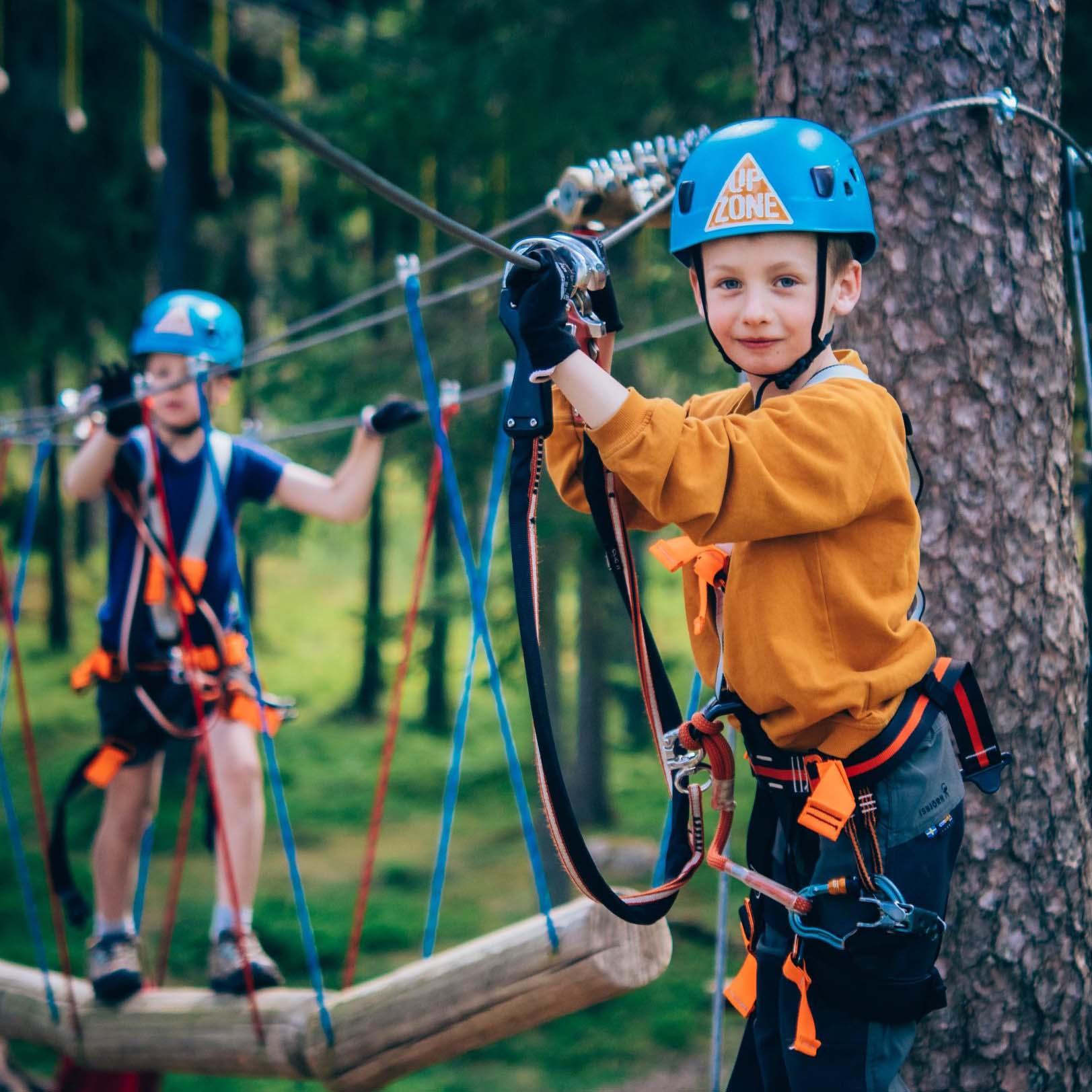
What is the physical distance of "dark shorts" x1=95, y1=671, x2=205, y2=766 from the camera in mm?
3445

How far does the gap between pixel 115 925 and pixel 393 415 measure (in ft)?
5.20

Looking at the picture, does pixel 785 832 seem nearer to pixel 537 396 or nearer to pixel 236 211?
pixel 537 396

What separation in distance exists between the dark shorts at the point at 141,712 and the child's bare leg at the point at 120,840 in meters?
0.05

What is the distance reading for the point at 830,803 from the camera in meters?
1.85

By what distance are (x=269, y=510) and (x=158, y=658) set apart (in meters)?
5.70

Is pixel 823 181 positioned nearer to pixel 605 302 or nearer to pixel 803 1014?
pixel 605 302

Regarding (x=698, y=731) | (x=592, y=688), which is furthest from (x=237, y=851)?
(x=592, y=688)

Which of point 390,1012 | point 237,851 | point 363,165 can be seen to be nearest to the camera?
point 363,165

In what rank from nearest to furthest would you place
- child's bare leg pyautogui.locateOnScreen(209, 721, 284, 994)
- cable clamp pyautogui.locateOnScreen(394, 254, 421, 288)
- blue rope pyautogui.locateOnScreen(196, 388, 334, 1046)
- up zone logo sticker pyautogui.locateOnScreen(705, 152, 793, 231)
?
up zone logo sticker pyautogui.locateOnScreen(705, 152, 793, 231), blue rope pyautogui.locateOnScreen(196, 388, 334, 1046), cable clamp pyautogui.locateOnScreen(394, 254, 421, 288), child's bare leg pyautogui.locateOnScreen(209, 721, 284, 994)

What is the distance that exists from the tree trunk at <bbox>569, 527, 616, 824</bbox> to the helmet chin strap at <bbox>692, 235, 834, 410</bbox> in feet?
16.0

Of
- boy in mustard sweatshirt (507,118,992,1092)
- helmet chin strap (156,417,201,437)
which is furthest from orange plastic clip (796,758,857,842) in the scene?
helmet chin strap (156,417,201,437)

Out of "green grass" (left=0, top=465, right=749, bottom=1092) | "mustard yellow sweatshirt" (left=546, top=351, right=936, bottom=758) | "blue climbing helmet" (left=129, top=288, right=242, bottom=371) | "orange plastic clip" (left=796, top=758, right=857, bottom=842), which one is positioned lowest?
"green grass" (left=0, top=465, right=749, bottom=1092)

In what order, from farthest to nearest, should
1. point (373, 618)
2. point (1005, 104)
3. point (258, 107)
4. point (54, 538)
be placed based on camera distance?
point (54, 538)
point (373, 618)
point (1005, 104)
point (258, 107)

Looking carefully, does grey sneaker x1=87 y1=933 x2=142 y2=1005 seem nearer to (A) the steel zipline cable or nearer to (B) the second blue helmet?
(A) the steel zipline cable
